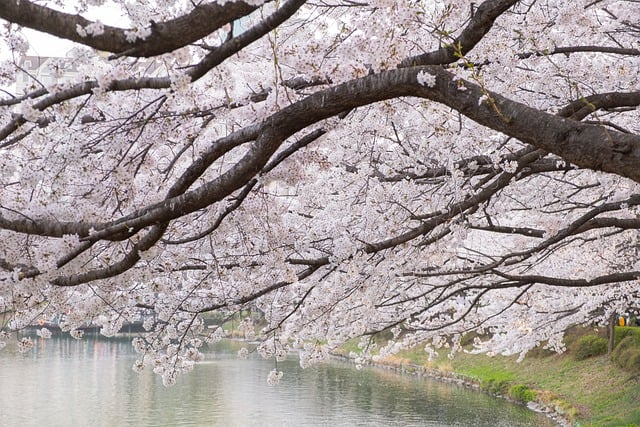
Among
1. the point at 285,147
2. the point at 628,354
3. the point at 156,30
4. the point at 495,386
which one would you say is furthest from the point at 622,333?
the point at 156,30

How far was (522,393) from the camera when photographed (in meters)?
16.7

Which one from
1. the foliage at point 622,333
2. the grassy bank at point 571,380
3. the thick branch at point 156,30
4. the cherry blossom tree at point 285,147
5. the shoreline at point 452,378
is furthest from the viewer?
the foliage at point 622,333

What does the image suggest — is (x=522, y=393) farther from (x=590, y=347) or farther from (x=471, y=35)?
(x=471, y=35)

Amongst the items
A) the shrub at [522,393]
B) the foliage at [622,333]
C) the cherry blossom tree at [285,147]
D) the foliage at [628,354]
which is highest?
the cherry blossom tree at [285,147]

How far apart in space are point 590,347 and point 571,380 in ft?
6.17

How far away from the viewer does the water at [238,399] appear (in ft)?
48.9

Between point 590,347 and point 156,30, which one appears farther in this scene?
point 590,347

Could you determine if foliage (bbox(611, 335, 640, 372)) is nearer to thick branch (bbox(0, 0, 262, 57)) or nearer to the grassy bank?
the grassy bank

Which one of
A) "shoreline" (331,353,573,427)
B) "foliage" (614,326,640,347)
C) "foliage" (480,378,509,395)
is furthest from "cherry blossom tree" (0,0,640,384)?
"foliage" (480,378,509,395)

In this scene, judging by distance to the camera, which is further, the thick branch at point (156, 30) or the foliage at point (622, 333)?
the foliage at point (622, 333)

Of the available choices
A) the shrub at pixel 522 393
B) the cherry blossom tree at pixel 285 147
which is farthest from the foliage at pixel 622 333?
the cherry blossom tree at pixel 285 147

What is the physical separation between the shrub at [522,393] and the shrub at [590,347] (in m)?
2.10

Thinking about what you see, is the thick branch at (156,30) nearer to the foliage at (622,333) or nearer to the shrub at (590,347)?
the foliage at (622,333)

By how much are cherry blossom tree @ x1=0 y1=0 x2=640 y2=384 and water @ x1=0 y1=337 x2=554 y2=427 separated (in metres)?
6.67
